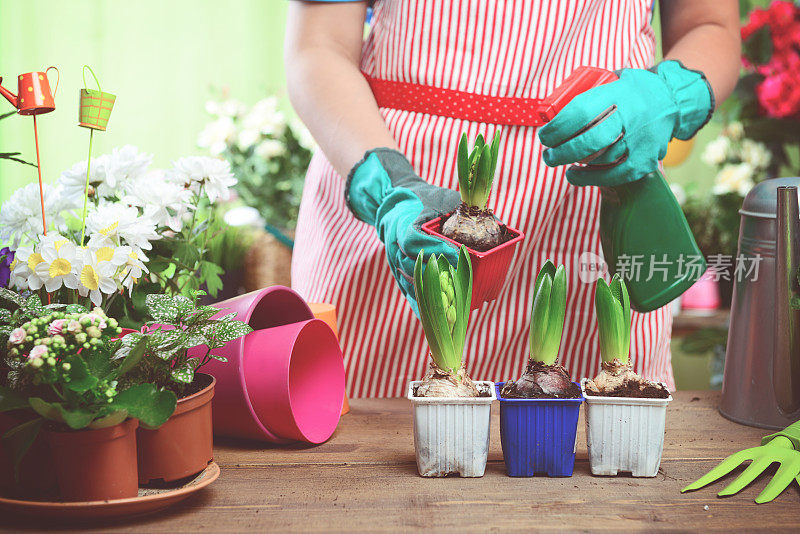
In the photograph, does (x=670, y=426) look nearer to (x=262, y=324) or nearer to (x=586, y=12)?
(x=262, y=324)

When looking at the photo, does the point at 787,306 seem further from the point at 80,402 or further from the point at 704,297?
the point at 704,297

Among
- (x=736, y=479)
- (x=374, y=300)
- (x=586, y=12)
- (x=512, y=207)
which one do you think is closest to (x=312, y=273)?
(x=374, y=300)

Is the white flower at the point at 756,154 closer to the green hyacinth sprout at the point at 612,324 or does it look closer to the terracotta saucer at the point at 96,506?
the green hyacinth sprout at the point at 612,324

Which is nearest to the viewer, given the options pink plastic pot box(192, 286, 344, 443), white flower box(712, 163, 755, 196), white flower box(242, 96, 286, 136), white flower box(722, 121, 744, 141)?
pink plastic pot box(192, 286, 344, 443)

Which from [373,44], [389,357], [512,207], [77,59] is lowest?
[389,357]

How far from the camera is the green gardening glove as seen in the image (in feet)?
2.98

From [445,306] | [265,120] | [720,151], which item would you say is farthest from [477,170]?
[720,151]

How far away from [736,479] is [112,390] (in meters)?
0.63

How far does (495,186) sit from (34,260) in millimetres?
767

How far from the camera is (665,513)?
2.16 feet

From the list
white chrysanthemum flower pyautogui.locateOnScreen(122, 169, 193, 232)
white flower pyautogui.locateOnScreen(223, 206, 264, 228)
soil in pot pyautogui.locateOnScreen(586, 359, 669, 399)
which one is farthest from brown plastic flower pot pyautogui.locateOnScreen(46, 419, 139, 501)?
white flower pyautogui.locateOnScreen(223, 206, 264, 228)

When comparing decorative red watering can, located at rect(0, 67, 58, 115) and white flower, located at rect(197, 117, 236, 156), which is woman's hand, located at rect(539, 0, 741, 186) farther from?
white flower, located at rect(197, 117, 236, 156)

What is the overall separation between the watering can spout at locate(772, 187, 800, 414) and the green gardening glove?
0.17 m

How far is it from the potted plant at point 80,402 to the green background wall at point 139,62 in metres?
2.16
